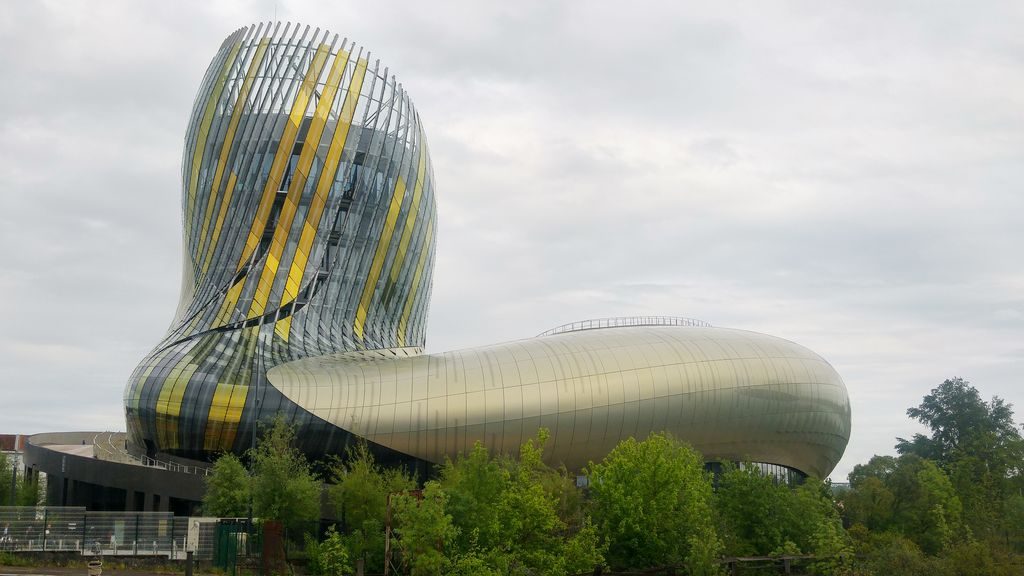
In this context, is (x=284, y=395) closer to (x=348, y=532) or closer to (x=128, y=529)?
(x=348, y=532)

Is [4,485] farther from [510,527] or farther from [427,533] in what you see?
[510,527]

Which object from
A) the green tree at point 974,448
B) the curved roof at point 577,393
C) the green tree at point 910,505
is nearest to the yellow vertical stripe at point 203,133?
the curved roof at point 577,393

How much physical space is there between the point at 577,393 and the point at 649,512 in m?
13.9

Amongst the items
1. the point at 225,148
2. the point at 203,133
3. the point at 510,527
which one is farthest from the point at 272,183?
the point at 510,527

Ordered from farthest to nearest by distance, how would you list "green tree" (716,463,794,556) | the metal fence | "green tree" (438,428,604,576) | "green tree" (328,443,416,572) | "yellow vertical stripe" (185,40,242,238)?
1. "yellow vertical stripe" (185,40,242,238)
2. "green tree" (716,463,794,556)
3. "green tree" (328,443,416,572)
4. the metal fence
5. "green tree" (438,428,604,576)

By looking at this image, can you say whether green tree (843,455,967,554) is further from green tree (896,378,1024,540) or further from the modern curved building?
the modern curved building

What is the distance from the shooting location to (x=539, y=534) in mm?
34469

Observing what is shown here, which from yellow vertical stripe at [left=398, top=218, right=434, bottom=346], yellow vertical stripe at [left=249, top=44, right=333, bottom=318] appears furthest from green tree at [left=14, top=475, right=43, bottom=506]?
yellow vertical stripe at [left=398, top=218, right=434, bottom=346]

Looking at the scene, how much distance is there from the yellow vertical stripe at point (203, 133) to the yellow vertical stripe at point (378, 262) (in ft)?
39.4

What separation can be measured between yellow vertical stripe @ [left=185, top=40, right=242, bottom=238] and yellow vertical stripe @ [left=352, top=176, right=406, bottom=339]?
473 inches

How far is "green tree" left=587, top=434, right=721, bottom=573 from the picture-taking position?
38469 mm

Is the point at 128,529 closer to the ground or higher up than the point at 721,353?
closer to the ground

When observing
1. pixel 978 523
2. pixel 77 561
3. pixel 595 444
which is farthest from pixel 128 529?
pixel 978 523

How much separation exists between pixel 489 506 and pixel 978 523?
83.6ft
